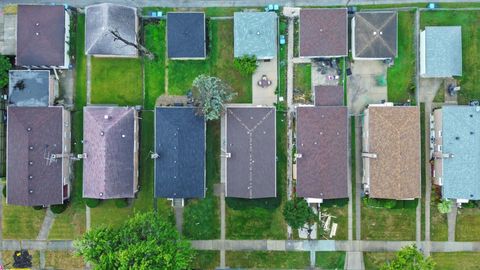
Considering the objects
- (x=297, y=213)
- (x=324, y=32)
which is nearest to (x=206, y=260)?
(x=297, y=213)

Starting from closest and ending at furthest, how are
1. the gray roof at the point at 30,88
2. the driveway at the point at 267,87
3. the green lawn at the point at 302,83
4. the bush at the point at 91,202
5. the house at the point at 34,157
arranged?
the house at the point at 34,157
the gray roof at the point at 30,88
the bush at the point at 91,202
the green lawn at the point at 302,83
the driveway at the point at 267,87

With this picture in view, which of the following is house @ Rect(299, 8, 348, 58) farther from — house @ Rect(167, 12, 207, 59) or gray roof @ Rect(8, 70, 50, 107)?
gray roof @ Rect(8, 70, 50, 107)

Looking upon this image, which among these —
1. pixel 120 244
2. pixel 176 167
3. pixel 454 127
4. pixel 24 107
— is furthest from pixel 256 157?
pixel 24 107

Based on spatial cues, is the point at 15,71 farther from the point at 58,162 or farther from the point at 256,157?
the point at 256,157

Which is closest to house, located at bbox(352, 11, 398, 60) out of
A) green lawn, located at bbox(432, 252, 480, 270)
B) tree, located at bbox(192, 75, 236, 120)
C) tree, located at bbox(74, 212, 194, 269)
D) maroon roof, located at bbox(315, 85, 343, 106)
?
maroon roof, located at bbox(315, 85, 343, 106)

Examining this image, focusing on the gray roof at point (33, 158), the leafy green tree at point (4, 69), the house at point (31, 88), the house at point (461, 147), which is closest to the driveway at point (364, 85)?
the house at point (461, 147)

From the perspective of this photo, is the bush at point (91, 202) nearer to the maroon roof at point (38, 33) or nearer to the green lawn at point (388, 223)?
the maroon roof at point (38, 33)

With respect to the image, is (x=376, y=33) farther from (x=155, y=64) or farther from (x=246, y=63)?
(x=155, y=64)
